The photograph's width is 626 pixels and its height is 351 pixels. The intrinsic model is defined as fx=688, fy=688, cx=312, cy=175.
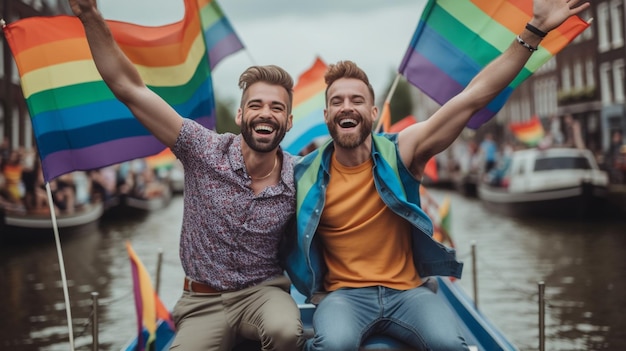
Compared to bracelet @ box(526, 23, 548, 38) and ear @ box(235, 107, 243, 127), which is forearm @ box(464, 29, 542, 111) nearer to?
bracelet @ box(526, 23, 548, 38)

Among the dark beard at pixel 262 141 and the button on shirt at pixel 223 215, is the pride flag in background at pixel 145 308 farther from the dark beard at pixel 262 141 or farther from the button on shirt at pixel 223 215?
the dark beard at pixel 262 141

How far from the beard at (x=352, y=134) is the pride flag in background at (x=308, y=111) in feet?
11.0

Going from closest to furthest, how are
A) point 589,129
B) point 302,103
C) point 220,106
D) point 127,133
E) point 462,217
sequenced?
point 127,133, point 302,103, point 462,217, point 589,129, point 220,106

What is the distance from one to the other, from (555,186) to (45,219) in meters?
12.2

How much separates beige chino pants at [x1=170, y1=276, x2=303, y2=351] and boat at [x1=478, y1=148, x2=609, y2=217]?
48.9 feet

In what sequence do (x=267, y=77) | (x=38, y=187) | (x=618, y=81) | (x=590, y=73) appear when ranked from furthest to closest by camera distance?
1. (x=590, y=73)
2. (x=618, y=81)
3. (x=38, y=187)
4. (x=267, y=77)

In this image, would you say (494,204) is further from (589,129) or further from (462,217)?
(589,129)

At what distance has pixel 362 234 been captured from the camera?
348 cm

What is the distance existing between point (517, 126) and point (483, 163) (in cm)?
379

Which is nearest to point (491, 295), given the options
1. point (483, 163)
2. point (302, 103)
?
point (302, 103)

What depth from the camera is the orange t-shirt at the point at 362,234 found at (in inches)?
137

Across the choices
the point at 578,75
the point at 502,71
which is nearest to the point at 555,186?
the point at 502,71

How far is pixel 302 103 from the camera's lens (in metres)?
7.76

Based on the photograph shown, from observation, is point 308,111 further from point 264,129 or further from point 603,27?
point 603,27
